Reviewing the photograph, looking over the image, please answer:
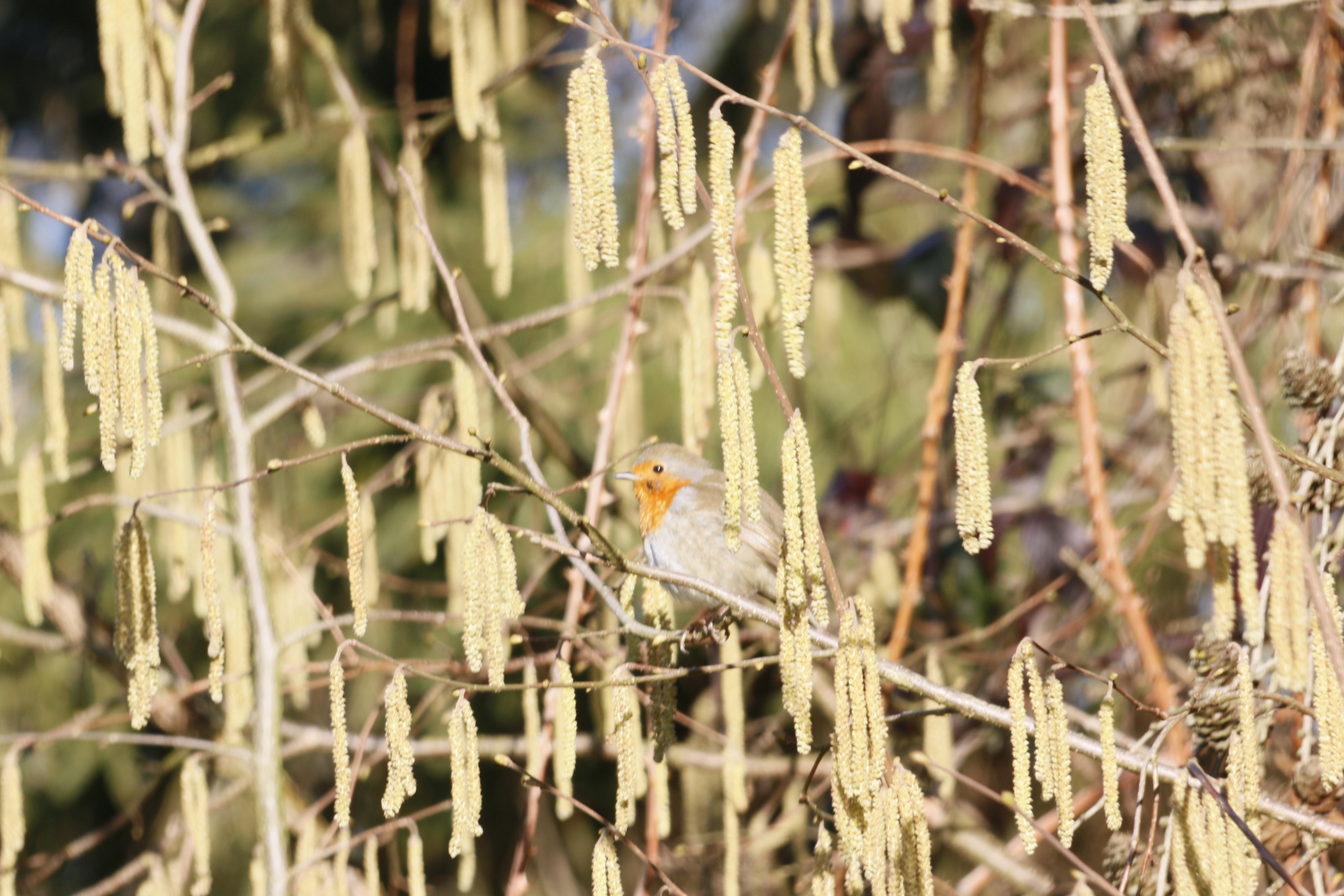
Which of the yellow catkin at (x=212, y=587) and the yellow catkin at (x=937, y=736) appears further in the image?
the yellow catkin at (x=937, y=736)

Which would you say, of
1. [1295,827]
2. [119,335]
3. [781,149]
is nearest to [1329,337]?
[1295,827]

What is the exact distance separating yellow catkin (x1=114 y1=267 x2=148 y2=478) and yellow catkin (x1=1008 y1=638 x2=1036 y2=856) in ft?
3.91

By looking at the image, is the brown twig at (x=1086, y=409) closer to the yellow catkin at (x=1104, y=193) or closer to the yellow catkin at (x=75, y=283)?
the yellow catkin at (x=1104, y=193)

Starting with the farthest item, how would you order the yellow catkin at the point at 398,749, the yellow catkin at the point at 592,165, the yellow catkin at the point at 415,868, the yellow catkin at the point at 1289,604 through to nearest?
the yellow catkin at the point at 415,868 → the yellow catkin at the point at 398,749 → the yellow catkin at the point at 592,165 → the yellow catkin at the point at 1289,604

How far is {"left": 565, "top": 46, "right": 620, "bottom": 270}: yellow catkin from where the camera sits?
1476mm

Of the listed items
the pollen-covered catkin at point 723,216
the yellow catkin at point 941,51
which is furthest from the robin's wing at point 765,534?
the pollen-covered catkin at point 723,216

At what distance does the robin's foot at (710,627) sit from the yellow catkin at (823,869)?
1.19ft

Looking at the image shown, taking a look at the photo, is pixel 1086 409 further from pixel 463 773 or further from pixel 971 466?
pixel 463 773

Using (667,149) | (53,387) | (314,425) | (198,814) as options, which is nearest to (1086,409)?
(667,149)

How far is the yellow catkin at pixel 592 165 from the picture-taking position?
148 cm

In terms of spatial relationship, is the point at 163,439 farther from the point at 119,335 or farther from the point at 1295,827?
the point at 1295,827

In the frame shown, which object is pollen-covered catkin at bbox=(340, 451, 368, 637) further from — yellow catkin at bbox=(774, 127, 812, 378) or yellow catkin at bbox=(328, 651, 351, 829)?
yellow catkin at bbox=(774, 127, 812, 378)

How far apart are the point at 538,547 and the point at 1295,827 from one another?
2.73 metres

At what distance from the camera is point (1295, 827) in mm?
1827
